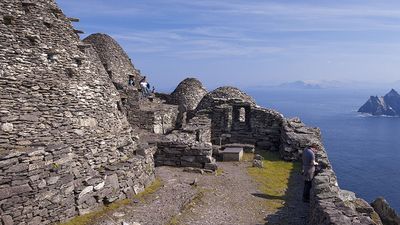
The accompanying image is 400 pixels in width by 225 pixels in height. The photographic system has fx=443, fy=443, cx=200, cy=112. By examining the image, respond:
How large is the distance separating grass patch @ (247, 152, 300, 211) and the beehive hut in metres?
13.6

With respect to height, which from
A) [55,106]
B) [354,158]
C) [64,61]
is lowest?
[354,158]

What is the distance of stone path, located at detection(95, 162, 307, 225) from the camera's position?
12430mm

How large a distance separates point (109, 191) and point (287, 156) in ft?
35.7

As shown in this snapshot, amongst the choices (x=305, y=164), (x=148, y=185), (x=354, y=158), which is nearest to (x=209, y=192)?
(x=148, y=185)

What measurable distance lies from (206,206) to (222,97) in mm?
16075

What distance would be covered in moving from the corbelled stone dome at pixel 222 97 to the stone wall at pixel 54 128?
1114cm

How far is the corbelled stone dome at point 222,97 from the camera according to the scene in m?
27.1

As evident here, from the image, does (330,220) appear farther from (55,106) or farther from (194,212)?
(55,106)

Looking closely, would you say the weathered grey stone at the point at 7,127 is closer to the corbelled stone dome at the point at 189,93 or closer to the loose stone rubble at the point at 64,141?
the loose stone rubble at the point at 64,141

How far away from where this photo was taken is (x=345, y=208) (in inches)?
429

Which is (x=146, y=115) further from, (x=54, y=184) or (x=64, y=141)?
(x=54, y=184)

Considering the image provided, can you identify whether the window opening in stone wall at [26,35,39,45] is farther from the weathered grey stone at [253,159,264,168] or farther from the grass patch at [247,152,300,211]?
the weathered grey stone at [253,159,264,168]

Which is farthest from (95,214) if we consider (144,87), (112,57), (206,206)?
(144,87)

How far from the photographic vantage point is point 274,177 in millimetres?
18359
